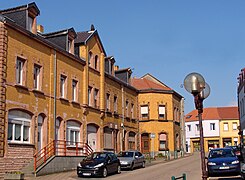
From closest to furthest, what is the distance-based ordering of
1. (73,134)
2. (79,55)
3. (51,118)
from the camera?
(51,118) → (73,134) → (79,55)

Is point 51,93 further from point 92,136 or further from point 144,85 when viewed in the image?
point 144,85

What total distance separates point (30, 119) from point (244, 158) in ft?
41.5

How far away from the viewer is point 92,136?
3322 cm

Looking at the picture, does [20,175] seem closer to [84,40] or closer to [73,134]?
[73,134]

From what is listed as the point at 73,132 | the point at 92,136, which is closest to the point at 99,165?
the point at 73,132

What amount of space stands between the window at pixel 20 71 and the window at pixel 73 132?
636 cm

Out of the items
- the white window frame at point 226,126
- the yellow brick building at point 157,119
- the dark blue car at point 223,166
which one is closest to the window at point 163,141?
the yellow brick building at point 157,119

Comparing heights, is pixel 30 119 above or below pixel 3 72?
below

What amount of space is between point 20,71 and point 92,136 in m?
11.0

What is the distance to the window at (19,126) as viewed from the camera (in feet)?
73.9

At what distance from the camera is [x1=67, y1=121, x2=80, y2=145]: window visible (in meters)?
29.2

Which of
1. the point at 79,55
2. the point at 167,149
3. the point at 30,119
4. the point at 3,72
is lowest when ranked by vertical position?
the point at 167,149

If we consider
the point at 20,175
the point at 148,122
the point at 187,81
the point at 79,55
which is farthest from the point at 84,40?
the point at 187,81

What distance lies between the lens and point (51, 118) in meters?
26.6
